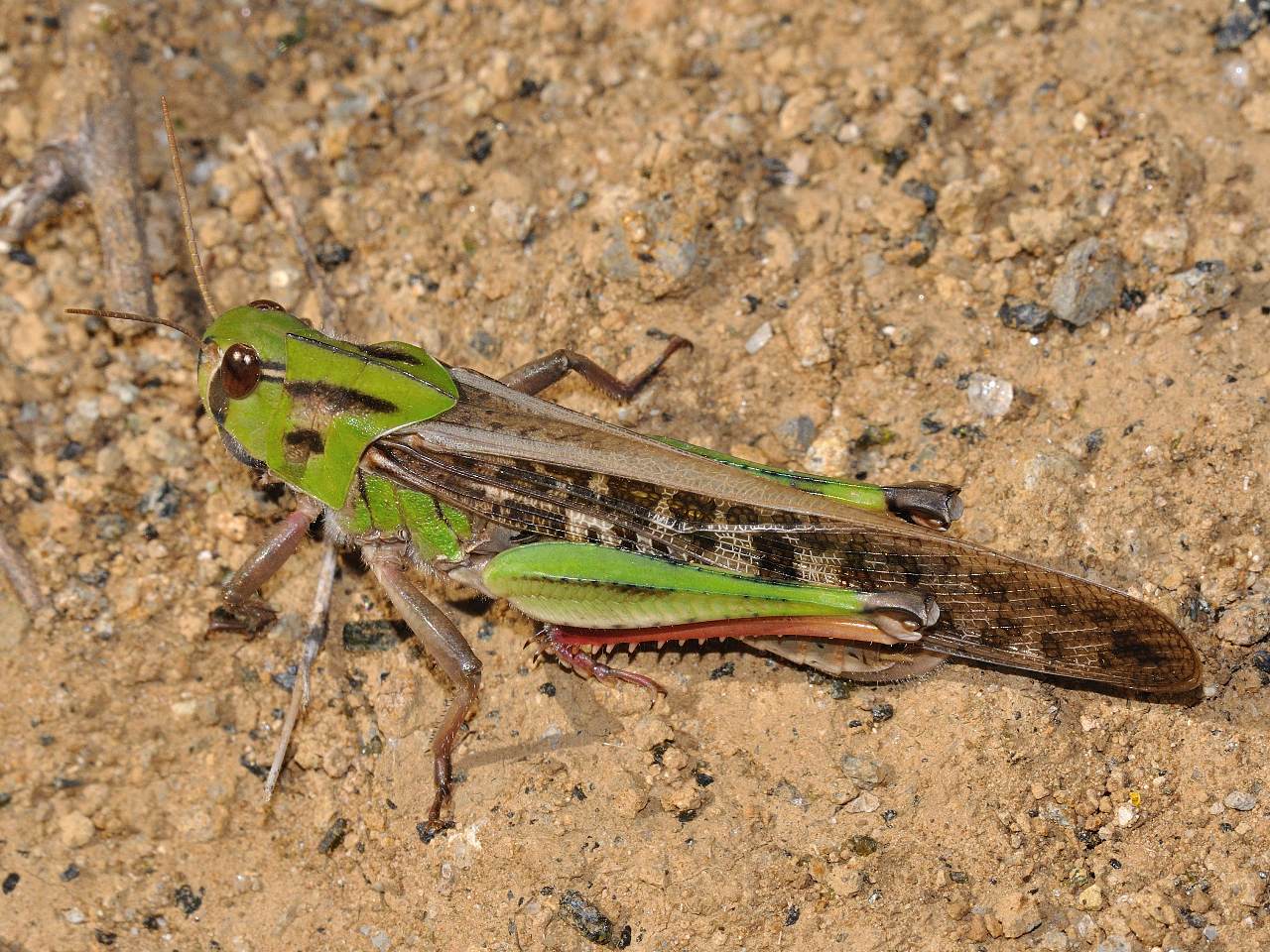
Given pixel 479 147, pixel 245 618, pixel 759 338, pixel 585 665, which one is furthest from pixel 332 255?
pixel 585 665

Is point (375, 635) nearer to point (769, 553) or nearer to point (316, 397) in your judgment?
point (316, 397)

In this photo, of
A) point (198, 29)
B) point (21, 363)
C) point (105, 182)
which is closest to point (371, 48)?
point (198, 29)

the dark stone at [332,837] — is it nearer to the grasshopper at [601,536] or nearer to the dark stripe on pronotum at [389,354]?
the grasshopper at [601,536]

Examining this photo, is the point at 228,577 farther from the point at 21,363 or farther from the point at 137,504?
the point at 21,363

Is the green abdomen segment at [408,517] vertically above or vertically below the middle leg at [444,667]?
above

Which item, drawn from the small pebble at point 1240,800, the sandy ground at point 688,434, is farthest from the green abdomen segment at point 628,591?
the small pebble at point 1240,800
